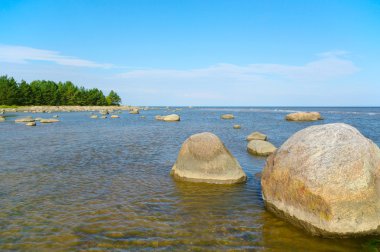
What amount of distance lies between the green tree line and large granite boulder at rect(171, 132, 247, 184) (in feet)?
366

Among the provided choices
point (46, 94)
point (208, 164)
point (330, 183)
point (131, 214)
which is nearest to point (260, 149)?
point (208, 164)

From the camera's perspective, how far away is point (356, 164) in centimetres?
845

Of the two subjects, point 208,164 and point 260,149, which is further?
point 260,149

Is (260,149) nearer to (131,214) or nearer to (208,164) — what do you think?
(208,164)

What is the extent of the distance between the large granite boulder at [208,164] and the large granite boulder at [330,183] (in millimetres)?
4174

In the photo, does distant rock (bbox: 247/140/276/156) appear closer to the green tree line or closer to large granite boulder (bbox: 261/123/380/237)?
large granite boulder (bbox: 261/123/380/237)

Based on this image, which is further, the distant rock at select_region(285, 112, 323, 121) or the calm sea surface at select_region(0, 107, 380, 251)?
the distant rock at select_region(285, 112, 323, 121)

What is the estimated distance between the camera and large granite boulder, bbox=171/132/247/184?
13883 mm

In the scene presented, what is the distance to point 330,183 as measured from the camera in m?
8.28

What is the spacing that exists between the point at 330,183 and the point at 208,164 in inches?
252

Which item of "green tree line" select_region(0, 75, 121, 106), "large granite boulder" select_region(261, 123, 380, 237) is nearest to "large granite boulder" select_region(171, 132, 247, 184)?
"large granite boulder" select_region(261, 123, 380, 237)

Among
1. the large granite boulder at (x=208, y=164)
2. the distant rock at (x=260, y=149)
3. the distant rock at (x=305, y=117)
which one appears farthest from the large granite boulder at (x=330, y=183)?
the distant rock at (x=305, y=117)

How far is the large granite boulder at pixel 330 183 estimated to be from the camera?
809cm

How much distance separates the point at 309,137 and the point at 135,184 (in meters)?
7.61
